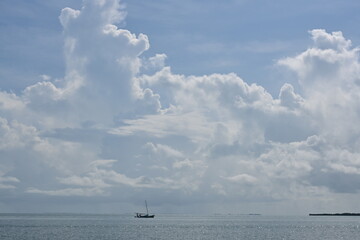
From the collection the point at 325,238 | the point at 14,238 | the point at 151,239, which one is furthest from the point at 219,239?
the point at 14,238

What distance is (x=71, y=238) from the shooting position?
142500 millimetres

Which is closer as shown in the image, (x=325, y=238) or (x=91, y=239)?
(x=91, y=239)

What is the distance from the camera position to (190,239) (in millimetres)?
149875

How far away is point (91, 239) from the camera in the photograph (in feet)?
463

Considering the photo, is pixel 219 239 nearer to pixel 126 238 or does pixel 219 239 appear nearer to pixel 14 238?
pixel 126 238

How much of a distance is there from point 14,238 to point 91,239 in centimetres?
2234

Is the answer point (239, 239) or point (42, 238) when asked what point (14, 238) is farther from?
point (239, 239)

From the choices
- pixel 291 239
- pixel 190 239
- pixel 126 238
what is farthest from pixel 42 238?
pixel 291 239

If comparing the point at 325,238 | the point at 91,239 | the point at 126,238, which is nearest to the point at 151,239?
the point at 126,238

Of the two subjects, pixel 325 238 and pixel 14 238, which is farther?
pixel 325 238

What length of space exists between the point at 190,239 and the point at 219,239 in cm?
887

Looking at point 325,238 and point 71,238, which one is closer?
point 71,238

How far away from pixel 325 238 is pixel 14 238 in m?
95.0

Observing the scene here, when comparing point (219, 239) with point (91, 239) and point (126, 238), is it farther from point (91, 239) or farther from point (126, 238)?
point (91, 239)
